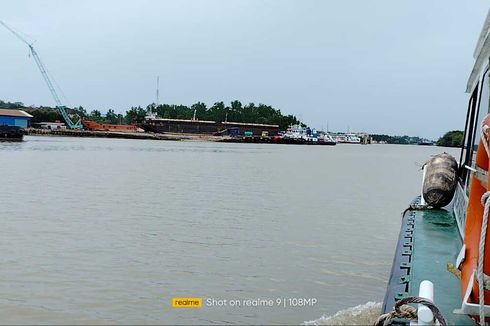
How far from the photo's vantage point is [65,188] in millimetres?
21172

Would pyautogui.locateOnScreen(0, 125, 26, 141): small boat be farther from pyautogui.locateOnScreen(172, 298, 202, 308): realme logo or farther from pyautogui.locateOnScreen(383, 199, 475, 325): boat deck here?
pyautogui.locateOnScreen(383, 199, 475, 325): boat deck

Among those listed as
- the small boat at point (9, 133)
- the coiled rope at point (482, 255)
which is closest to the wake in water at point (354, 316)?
the coiled rope at point (482, 255)

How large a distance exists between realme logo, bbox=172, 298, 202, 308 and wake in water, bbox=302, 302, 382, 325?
1764 millimetres

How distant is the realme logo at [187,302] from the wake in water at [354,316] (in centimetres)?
176

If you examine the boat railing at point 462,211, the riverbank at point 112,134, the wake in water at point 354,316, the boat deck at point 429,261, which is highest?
the boat railing at point 462,211

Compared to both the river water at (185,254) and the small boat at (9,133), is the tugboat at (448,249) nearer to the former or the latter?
the river water at (185,254)

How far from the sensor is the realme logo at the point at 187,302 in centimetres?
792

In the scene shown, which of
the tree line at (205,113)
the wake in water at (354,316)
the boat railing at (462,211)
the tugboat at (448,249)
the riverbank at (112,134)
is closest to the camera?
the tugboat at (448,249)

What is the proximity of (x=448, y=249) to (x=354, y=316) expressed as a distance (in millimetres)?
1591

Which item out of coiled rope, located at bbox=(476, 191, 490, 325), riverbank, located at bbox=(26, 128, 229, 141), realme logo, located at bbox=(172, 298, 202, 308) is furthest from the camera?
riverbank, located at bbox=(26, 128, 229, 141)

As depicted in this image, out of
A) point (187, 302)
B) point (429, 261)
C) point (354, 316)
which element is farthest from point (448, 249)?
point (187, 302)

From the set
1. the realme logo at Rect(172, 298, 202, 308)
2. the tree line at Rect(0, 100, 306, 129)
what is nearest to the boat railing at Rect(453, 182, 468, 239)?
the realme logo at Rect(172, 298, 202, 308)

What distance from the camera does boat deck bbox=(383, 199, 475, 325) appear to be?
5.04 metres

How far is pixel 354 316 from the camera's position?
7.18 metres
